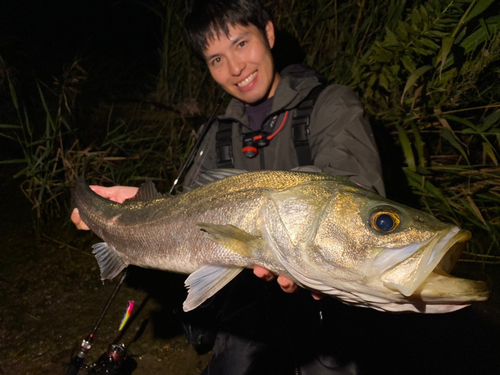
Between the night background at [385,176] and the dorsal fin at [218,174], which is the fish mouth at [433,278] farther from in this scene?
the night background at [385,176]

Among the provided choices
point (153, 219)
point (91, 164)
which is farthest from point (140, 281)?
point (91, 164)

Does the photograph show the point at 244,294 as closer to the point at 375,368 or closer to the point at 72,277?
the point at 375,368

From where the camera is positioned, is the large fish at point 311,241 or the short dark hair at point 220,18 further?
the short dark hair at point 220,18

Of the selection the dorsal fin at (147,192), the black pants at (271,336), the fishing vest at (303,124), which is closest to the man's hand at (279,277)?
the black pants at (271,336)

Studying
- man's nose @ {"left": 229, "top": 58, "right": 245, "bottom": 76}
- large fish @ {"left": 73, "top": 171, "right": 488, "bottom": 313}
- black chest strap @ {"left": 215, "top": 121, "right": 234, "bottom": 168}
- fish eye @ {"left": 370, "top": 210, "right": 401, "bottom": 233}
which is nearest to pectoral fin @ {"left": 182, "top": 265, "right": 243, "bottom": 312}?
large fish @ {"left": 73, "top": 171, "right": 488, "bottom": 313}

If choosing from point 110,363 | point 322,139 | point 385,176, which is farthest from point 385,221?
point 110,363

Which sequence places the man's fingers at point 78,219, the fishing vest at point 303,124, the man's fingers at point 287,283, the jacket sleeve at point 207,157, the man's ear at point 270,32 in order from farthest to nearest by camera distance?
the jacket sleeve at point 207,157 < the man's ear at point 270,32 < the man's fingers at point 78,219 < the fishing vest at point 303,124 < the man's fingers at point 287,283

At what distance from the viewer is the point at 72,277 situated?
10.4 feet

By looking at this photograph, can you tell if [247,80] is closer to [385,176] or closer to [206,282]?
[385,176]

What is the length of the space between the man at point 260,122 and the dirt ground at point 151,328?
15.7 inches

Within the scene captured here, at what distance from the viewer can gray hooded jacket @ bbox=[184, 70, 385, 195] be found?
195 centimetres

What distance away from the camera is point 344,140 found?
208cm

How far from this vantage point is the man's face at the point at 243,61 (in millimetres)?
2717

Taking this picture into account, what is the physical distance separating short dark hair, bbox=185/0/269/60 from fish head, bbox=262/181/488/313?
6.48ft
